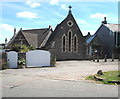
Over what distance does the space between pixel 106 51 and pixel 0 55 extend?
25.3 m

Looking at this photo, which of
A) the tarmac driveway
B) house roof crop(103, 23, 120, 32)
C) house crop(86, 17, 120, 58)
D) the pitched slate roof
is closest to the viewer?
the tarmac driveway

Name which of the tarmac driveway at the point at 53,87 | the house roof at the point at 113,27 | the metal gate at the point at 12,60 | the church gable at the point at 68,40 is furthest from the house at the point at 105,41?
the tarmac driveway at the point at 53,87

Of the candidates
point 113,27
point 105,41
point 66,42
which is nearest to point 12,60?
point 66,42

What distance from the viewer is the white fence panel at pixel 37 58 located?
19.7 m

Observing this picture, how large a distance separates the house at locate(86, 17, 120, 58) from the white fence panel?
14.6 m

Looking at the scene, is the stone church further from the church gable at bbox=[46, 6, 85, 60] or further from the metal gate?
the metal gate

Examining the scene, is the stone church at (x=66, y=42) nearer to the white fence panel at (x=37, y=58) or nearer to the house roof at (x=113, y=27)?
the house roof at (x=113, y=27)

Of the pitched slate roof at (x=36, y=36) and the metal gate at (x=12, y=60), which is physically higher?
the pitched slate roof at (x=36, y=36)

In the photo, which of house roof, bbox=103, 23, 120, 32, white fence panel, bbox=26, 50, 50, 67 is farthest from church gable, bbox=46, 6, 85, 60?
white fence panel, bbox=26, 50, 50, 67

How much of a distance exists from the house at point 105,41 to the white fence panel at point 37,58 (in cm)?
1464

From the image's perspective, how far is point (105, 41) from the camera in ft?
127

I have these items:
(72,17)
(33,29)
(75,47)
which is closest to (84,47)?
(75,47)

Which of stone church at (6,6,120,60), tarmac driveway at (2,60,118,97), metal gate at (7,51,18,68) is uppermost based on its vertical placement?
stone church at (6,6,120,60)

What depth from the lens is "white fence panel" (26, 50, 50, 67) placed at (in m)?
19.7
